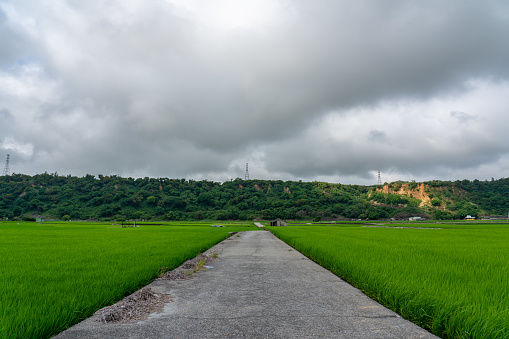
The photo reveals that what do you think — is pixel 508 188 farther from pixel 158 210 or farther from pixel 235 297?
pixel 235 297

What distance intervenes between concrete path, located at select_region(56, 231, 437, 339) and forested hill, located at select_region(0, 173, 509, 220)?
10943 cm

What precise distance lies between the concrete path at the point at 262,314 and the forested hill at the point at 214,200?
109435 mm

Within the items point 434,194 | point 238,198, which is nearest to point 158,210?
point 238,198

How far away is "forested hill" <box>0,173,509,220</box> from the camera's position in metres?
124

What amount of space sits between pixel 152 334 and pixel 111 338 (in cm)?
63

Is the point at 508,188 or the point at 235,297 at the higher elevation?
the point at 508,188

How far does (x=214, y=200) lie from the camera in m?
149

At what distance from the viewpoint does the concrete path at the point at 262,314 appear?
4.80 metres

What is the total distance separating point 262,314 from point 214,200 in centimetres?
14506

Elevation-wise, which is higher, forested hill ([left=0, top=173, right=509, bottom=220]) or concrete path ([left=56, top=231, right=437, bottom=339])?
forested hill ([left=0, top=173, right=509, bottom=220])

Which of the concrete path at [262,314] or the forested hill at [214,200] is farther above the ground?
the forested hill at [214,200]

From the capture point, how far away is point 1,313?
16.5 feet

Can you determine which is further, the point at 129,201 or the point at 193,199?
the point at 193,199

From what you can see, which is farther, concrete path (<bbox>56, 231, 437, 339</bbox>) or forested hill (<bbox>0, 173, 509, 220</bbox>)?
forested hill (<bbox>0, 173, 509, 220</bbox>)
